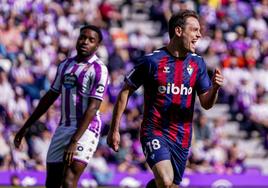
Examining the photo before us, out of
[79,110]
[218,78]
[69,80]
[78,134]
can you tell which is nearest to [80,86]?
[69,80]

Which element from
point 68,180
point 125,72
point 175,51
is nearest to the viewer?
point 175,51

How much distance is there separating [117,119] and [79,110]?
2.87 ft

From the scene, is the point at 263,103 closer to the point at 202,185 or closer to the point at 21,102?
the point at 202,185

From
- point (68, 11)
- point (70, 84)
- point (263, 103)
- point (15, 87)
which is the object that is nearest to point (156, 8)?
point (68, 11)

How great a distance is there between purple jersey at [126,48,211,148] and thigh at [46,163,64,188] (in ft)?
3.50

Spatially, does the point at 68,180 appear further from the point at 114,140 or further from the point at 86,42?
the point at 86,42

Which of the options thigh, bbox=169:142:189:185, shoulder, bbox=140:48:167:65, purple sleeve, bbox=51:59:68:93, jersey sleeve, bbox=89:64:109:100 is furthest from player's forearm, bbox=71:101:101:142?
thigh, bbox=169:142:189:185

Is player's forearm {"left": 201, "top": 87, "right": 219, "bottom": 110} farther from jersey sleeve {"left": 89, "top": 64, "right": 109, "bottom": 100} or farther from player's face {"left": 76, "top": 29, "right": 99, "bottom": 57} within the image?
player's face {"left": 76, "top": 29, "right": 99, "bottom": 57}

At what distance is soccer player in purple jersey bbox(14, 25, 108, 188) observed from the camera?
9984 mm

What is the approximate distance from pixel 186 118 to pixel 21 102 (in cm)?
931

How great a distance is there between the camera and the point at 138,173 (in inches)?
712

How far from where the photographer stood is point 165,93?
31.2 ft

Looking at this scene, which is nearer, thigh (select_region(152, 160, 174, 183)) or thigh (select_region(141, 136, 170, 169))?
thigh (select_region(152, 160, 174, 183))

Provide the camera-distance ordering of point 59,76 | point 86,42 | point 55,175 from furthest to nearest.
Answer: point 59,76, point 86,42, point 55,175
